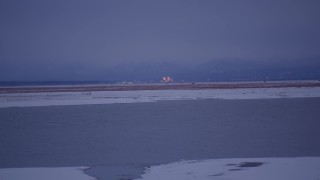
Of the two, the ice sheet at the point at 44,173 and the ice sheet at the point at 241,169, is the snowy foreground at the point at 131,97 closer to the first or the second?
the ice sheet at the point at 44,173

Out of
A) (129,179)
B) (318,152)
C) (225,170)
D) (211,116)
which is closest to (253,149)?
(318,152)

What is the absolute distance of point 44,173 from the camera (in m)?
8.15

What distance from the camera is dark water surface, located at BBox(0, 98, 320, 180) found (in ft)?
30.8

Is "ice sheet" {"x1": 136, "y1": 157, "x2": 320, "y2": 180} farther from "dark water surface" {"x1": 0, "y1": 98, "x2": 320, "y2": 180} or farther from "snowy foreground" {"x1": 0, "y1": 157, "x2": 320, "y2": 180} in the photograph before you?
"dark water surface" {"x1": 0, "y1": 98, "x2": 320, "y2": 180}

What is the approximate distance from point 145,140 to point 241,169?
463cm

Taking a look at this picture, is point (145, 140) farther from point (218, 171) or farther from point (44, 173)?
point (218, 171)

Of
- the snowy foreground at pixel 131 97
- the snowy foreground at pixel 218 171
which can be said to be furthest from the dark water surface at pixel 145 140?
the snowy foreground at pixel 131 97

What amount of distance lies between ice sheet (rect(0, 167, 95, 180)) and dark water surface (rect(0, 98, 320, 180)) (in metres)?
0.31

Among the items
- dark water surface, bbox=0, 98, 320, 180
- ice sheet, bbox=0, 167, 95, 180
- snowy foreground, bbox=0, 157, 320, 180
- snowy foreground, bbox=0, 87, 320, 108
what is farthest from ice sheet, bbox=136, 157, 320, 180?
snowy foreground, bbox=0, 87, 320, 108

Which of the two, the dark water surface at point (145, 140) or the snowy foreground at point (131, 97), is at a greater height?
the snowy foreground at point (131, 97)

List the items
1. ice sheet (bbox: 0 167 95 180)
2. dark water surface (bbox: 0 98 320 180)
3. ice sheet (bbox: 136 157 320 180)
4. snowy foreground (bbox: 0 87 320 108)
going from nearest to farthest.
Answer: ice sheet (bbox: 136 157 320 180) < ice sheet (bbox: 0 167 95 180) < dark water surface (bbox: 0 98 320 180) < snowy foreground (bbox: 0 87 320 108)

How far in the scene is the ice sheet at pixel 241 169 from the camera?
738cm

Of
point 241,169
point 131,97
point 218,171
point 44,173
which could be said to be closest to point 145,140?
point 44,173

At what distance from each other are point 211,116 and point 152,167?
10472mm
